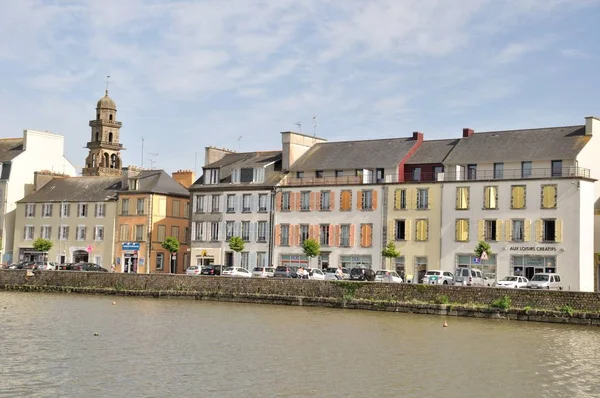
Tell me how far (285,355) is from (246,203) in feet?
141

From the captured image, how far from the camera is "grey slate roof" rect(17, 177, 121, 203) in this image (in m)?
84.2

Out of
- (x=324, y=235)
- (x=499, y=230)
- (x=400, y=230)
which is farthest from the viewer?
(x=324, y=235)

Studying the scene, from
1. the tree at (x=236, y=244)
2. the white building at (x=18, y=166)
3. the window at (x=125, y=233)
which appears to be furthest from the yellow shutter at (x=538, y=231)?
the white building at (x=18, y=166)

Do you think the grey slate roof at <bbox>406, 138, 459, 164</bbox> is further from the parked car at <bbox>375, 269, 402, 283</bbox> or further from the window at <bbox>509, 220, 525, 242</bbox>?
the parked car at <bbox>375, 269, 402, 283</bbox>

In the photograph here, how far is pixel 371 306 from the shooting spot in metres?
52.1

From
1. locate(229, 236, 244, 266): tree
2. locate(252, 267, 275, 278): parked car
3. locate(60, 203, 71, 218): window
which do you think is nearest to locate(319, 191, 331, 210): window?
locate(229, 236, 244, 266): tree

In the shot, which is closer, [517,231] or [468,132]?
[517,231]

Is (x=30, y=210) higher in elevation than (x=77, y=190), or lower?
lower

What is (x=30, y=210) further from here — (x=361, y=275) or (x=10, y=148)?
(x=361, y=275)

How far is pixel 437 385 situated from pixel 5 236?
6861 cm

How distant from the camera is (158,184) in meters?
81.5

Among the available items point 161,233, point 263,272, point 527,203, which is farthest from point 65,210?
point 527,203

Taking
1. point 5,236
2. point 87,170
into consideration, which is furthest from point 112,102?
point 5,236

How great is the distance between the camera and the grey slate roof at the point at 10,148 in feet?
289
